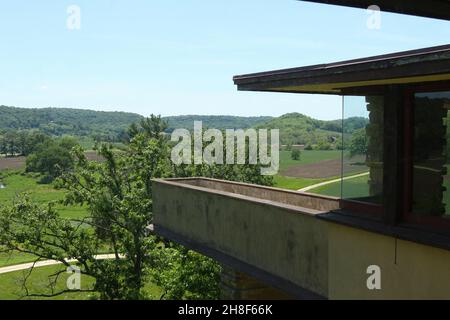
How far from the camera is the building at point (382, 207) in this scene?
569 cm

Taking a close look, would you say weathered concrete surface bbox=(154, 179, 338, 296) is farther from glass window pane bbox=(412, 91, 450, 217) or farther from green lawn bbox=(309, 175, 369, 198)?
glass window pane bbox=(412, 91, 450, 217)

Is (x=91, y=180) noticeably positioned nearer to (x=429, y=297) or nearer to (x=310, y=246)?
(x=310, y=246)

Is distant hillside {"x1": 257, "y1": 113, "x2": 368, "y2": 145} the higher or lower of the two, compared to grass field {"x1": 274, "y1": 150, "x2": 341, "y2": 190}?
higher

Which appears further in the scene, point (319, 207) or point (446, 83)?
point (319, 207)

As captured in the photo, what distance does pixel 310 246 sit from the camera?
24.3 ft

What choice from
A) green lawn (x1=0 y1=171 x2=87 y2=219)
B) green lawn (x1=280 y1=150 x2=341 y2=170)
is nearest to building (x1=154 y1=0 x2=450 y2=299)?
green lawn (x1=0 y1=171 x2=87 y2=219)

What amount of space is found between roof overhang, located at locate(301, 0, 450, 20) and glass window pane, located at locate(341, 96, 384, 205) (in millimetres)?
1744

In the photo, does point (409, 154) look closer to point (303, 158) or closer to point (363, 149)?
point (363, 149)

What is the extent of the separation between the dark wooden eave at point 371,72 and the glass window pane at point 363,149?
328 mm

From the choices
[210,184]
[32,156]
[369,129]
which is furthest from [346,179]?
[32,156]

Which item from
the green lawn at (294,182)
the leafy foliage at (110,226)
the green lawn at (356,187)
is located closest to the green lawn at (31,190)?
the leafy foliage at (110,226)

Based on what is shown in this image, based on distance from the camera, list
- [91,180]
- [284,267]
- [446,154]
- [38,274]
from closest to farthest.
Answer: [446,154] → [284,267] → [91,180] → [38,274]

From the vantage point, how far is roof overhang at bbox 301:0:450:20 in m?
4.25

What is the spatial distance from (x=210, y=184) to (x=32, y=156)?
111028 millimetres
